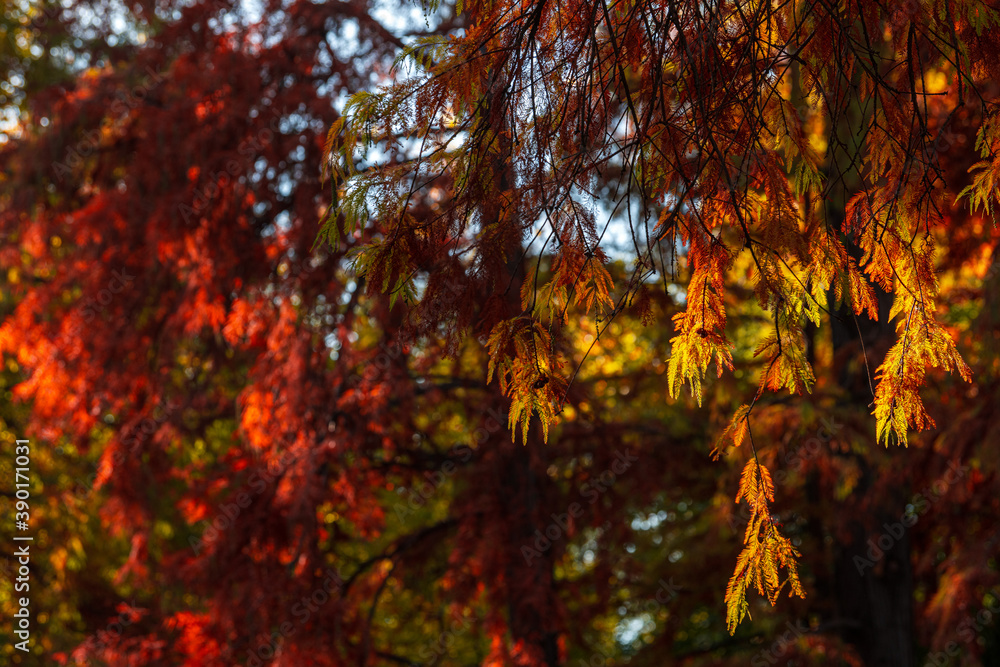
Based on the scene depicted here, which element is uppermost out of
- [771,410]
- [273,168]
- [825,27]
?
[273,168]

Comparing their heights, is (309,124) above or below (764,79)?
above

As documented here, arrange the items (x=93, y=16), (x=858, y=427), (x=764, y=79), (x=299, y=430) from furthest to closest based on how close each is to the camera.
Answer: (x=93, y=16)
(x=858, y=427)
(x=299, y=430)
(x=764, y=79)

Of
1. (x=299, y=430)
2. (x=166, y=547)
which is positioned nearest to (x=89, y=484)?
(x=166, y=547)

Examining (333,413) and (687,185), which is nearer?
(687,185)

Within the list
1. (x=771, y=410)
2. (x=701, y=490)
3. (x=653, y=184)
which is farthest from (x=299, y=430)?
(x=701, y=490)

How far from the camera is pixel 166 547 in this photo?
10.2 m

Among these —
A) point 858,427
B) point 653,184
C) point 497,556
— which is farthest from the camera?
point 858,427

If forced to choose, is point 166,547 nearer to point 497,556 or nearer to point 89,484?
point 89,484

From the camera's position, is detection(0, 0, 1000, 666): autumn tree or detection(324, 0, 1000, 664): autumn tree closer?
detection(324, 0, 1000, 664): autumn tree

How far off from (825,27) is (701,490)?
355 inches

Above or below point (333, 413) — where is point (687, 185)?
below

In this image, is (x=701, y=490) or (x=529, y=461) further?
(x=701, y=490)

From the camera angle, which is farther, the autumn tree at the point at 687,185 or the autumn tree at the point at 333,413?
the autumn tree at the point at 333,413

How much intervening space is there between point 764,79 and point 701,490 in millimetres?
9026
